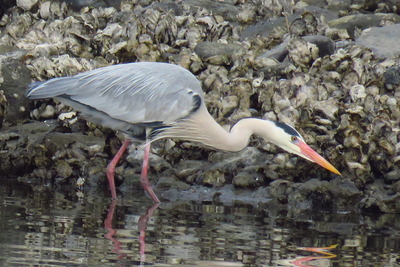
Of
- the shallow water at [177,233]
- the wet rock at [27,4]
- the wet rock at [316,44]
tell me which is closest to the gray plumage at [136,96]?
the shallow water at [177,233]

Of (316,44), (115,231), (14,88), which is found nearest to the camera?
(115,231)

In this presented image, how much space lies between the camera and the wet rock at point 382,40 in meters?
12.2

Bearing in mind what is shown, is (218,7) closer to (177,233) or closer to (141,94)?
(141,94)

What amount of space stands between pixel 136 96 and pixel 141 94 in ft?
0.19

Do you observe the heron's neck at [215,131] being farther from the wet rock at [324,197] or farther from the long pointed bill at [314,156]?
the wet rock at [324,197]

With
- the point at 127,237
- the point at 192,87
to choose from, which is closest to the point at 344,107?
the point at 192,87

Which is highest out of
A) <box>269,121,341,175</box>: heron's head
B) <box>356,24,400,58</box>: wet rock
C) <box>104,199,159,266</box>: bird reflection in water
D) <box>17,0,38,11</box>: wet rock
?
<box>17,0,38,11</box>: wet rock

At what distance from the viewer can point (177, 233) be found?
756cm

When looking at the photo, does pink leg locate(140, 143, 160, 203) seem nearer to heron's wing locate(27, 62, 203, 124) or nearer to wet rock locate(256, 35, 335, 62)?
heron's wing locate(27, 62, 203, 124)

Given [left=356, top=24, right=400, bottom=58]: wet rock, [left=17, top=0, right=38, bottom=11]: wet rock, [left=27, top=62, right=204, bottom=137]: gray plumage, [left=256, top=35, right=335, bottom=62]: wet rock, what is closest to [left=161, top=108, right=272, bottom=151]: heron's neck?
[left=27, top=62, right=204, bottom=137]: gray plumage

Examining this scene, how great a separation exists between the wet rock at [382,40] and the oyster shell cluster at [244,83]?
0.47 feet

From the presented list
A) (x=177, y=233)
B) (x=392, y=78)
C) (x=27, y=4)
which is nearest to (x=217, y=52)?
(x=392, y=78)

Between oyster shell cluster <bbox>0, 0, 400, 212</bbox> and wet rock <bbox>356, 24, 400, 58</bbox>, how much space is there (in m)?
0.14

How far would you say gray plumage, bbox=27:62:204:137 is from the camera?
1009 cm
